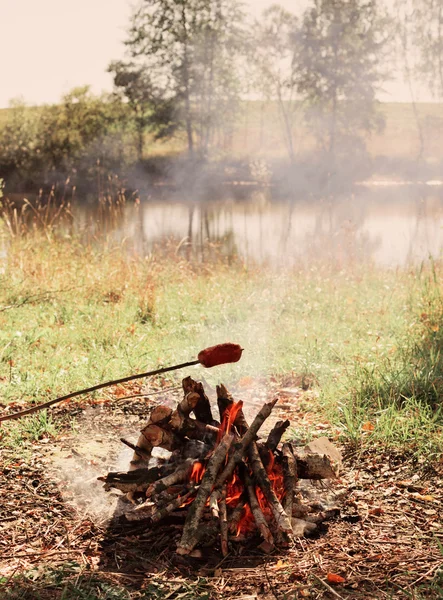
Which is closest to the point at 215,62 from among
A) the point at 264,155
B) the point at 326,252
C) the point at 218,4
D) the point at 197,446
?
the point at 218,4

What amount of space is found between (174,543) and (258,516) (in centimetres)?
40

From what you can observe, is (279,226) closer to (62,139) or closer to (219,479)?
(219,479)

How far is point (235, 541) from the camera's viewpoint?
2695 mm

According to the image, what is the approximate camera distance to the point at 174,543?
8.86 ft

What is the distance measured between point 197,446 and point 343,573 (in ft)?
2.99

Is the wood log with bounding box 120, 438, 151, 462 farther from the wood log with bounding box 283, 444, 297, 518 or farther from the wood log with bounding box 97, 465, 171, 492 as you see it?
the wood log with bounding box 283, 444, 297, 518

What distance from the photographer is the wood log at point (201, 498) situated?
2.54 metres

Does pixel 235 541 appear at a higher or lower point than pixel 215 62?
lower

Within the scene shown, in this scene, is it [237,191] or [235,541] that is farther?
[237,191]

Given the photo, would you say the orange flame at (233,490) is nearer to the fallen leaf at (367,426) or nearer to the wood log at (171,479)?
the wood log at (171,479)

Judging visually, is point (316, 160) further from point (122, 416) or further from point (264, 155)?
point (122, 416)

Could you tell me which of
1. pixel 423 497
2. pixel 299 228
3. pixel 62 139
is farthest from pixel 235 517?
pixel 62 139

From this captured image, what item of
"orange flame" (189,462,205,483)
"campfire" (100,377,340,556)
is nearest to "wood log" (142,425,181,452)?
"campfire" (100,377,340,556)

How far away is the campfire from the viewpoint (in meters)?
2.64
